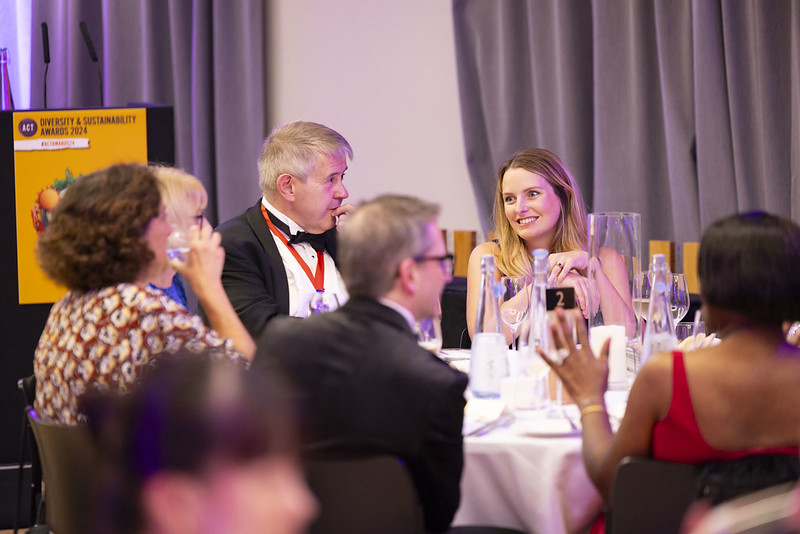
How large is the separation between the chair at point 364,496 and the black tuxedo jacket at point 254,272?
1478 mm

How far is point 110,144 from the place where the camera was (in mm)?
4102

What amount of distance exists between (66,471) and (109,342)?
278 mm

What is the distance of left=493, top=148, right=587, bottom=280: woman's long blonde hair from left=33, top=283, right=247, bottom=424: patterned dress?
1778 mm

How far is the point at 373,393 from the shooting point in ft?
5.56

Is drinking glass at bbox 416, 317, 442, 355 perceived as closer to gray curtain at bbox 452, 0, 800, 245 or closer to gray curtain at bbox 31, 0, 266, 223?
gray curtain at bbox 452, 0, 800, 245

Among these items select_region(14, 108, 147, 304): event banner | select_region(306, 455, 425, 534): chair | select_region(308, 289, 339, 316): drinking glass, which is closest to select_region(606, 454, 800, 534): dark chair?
select_region(306, 455, 425, 534): chair

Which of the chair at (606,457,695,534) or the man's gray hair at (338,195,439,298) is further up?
the man's gray hair at (338,195,439,298)

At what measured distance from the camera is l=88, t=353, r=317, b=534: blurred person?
3.03 ft

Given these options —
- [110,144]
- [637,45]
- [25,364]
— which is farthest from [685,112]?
[25,364]

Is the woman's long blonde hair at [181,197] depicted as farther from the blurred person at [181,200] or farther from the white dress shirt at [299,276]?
the white dress shirt at [299,276]

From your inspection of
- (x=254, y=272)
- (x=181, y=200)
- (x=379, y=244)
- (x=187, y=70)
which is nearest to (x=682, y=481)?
(x=379, y=244)

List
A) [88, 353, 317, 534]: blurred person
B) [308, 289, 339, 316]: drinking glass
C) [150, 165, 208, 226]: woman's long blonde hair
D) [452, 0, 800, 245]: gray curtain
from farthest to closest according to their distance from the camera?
[452, 0, 800, 245]: gray curtain → [308, 289, 339, 316]: drinking glass → [150, 165, 208, 226]: woman's long blonde hair → [88, 353, 317, 534]: blurred person

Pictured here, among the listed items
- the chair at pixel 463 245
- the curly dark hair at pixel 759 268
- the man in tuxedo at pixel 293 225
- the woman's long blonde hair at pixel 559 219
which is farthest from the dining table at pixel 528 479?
the chair at pixel 463 245

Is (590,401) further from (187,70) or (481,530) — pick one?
(187,70)
